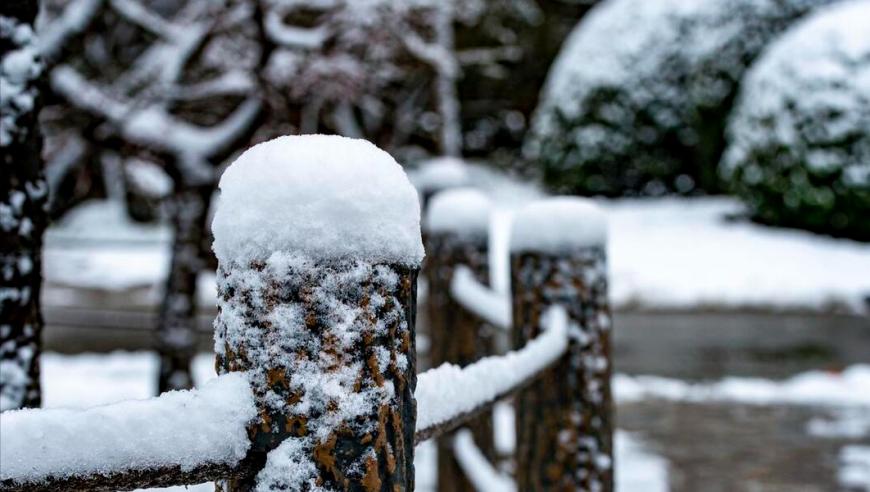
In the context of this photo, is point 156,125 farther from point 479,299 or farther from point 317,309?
point 317,309

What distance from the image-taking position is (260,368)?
3.25ft

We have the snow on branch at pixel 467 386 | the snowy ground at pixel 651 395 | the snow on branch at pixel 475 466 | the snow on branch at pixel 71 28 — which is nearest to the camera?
the snow on branch at pixel 467 386

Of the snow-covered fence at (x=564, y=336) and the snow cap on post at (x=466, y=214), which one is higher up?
the snow cap on post at (x=466, y=214)

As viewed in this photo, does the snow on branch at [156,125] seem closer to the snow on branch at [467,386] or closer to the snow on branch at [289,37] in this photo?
the snow on branch at [289,37]

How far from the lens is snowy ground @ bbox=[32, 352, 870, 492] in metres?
4.67

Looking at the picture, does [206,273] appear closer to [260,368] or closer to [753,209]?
[753,209]

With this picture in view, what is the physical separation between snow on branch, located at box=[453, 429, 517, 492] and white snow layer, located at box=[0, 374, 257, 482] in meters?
1.81

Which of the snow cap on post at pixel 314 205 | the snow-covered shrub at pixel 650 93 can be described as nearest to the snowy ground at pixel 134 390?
the snow cap on post at pixel 314 205

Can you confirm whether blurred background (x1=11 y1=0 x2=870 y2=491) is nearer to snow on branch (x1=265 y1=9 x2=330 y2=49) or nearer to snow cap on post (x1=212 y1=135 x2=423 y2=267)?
snow on branch (x1=265 y1=9 x2=330 y2=49)

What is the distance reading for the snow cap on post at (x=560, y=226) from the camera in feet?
8.11

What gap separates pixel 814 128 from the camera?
9594mm

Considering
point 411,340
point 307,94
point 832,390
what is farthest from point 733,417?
point 411,340

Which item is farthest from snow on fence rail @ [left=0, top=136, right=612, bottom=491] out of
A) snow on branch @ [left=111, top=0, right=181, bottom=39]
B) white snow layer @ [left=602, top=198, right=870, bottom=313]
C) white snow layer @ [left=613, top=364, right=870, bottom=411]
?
white snow layer @ [left=602, top=198, right=870, bottom=313]

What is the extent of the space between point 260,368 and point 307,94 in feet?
19.5
